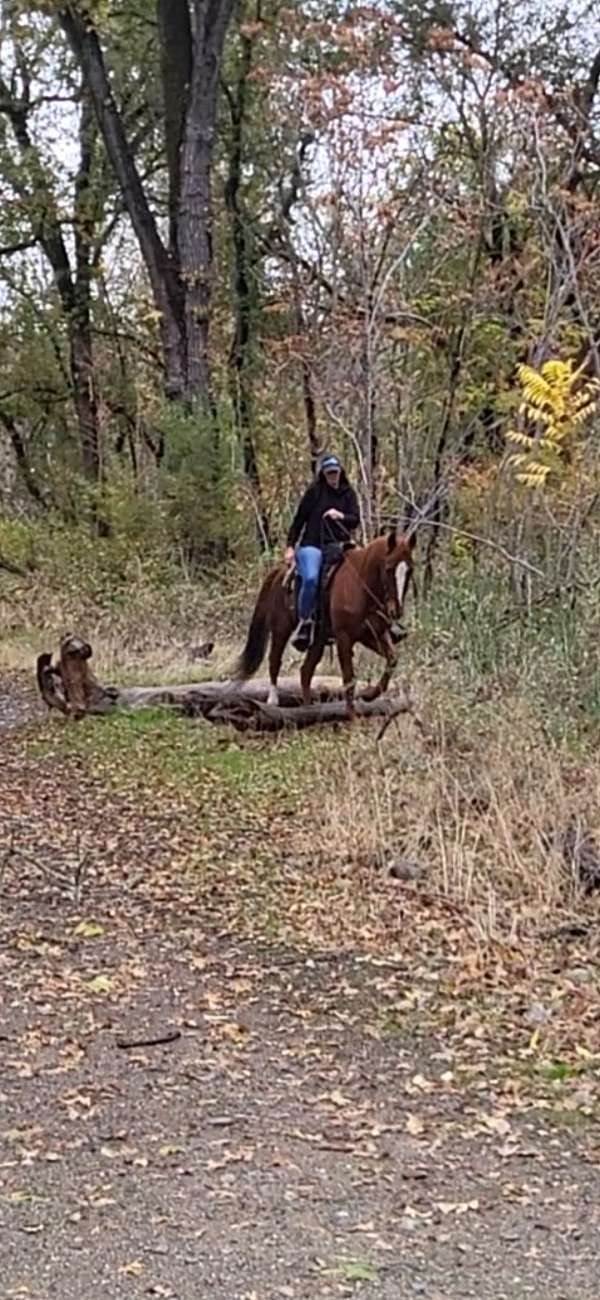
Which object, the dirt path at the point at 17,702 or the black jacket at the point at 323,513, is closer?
the black jacket at the point at 323,513

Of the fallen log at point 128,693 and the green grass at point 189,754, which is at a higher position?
the fallen log at point 128,693

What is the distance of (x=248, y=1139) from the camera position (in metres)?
4.10

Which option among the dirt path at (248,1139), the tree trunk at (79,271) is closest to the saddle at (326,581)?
the dirt path at (248,1139)

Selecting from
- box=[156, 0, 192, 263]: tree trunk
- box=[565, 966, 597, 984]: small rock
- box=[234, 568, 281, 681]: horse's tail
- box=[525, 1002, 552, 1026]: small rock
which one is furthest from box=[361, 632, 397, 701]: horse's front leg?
box=[156, 0, 192, 263]: tree trunk

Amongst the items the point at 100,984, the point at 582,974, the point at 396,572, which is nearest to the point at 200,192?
the point at 396,572

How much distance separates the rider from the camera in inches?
418

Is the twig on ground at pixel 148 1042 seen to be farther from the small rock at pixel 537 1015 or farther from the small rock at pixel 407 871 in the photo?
the small rock at pixel 407 871

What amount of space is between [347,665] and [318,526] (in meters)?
1.06

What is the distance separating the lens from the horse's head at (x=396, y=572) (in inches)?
392

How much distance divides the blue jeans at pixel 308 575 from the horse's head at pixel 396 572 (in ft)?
2.48

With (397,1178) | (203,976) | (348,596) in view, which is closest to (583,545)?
(348,596)

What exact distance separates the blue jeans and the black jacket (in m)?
0.11

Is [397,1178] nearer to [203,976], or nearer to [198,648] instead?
[203,976]

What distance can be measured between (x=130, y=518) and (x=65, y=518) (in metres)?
2.90
